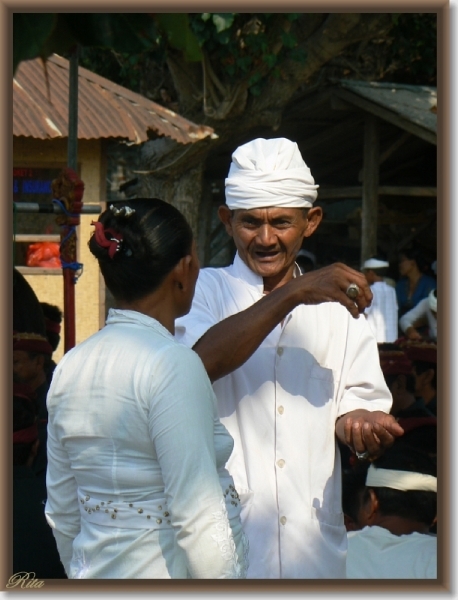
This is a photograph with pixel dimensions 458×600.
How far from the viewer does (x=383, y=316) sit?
9.00 metres

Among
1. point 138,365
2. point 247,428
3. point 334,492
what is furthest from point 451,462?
point 138,365

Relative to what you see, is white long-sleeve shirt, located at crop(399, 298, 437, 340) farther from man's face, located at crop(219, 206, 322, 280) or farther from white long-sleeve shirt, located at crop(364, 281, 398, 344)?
man's face, located at crop(219, 206, 322, 280)

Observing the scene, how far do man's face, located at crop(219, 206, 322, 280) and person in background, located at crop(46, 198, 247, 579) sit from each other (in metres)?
0.56

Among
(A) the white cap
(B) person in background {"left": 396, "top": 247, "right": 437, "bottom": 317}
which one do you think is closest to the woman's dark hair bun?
(A) the white cap

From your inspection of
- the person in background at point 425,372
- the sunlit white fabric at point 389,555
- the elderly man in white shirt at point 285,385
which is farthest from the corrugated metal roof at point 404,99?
the elderly man in white shirt at point 285,385

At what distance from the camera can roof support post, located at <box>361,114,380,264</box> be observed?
10797mm

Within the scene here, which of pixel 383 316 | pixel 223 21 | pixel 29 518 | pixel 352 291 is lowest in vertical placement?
pixel 29 518

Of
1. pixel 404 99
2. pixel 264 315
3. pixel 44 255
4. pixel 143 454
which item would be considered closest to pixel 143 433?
pixel 143 454

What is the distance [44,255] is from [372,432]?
6660 millimetres

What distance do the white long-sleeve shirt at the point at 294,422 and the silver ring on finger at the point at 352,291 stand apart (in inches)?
18.2

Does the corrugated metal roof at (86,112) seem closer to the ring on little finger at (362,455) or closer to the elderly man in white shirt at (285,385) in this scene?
the elderly man in white shirt at (285,385)

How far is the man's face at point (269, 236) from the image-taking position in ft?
9.05

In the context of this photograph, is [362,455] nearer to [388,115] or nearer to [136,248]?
[136,248]

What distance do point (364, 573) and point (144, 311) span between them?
199 centimetres
